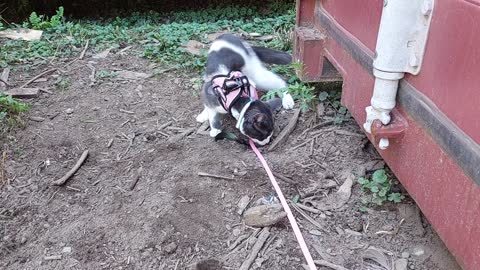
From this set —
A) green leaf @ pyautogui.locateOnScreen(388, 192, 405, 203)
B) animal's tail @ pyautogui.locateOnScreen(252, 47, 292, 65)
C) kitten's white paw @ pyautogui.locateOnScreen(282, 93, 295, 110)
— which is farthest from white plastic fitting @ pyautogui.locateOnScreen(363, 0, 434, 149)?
animal's tail @ pyautogui.locateOnScreen(252, 47, 292, 65)

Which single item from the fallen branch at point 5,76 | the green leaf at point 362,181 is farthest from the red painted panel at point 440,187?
the fallen branch at point 5,76

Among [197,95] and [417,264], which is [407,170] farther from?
[197,95]

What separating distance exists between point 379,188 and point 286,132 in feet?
2.75

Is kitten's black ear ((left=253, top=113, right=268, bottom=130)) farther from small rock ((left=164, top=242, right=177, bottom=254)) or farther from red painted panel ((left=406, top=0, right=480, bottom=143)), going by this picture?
red painted panel ((left=406, top=0, right=480, bottom=143))

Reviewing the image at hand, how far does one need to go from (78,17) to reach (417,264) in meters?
8.07

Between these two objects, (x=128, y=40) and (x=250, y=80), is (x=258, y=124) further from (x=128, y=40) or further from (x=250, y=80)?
(x=128, y=40)

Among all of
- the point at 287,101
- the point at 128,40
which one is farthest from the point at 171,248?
the point at 128,40

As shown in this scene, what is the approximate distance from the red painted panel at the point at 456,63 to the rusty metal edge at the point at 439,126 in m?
0.03

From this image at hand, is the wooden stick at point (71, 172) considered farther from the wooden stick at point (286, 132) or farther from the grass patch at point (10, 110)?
the wooden stick at point (286, 132)

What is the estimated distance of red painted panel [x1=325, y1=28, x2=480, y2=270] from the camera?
5.19 ft

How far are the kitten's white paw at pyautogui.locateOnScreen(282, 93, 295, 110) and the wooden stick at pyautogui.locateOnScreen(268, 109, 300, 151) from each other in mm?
134

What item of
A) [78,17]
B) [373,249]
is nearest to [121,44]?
[373,249]

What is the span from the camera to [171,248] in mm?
2291

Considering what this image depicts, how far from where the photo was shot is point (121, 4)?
901 cm
